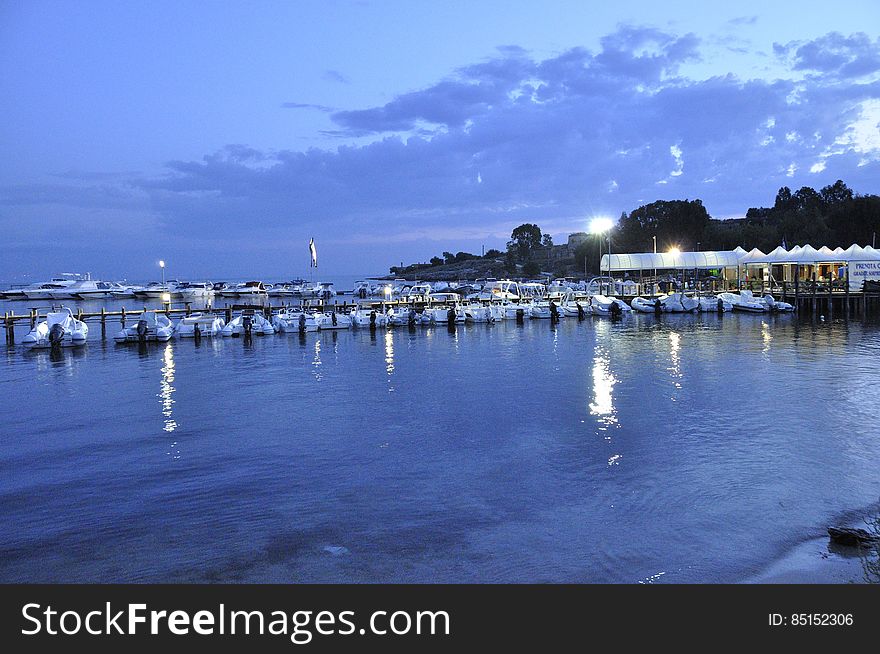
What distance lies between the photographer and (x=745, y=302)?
64.0 metres

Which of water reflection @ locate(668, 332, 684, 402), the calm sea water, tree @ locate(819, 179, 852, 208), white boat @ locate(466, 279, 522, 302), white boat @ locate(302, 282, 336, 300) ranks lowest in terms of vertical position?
the calm sea water

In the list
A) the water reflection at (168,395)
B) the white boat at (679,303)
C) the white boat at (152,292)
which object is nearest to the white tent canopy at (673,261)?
the white boat at (679,303)

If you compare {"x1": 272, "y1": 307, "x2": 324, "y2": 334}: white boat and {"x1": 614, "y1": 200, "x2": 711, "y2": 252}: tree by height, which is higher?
{"x1": 614, "y1": 200, "x2": 711, "y2": 252}: tree

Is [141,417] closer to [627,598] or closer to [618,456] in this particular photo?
[618,456]

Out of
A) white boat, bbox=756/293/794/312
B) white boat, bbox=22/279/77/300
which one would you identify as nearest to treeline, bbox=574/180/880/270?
white boat, bbox=756/293/794/312

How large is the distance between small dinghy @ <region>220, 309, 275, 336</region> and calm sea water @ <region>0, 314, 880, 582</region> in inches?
684

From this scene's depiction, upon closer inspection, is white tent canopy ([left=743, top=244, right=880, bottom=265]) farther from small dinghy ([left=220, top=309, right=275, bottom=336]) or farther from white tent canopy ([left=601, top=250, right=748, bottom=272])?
small dinghy ([left=220, top=309, right=275, bottom=336])

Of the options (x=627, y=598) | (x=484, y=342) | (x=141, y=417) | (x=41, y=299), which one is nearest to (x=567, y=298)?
(x=484, y=342)

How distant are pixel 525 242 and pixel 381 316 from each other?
453 ft

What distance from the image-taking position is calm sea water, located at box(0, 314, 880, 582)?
1108 centimetres

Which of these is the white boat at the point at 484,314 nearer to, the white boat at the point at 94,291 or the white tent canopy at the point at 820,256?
the white tent canopy at the point at 820,256

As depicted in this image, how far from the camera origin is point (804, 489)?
547 inches

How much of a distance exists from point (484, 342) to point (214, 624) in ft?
130

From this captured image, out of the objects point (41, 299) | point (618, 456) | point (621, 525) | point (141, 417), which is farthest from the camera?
point (41, 299)
